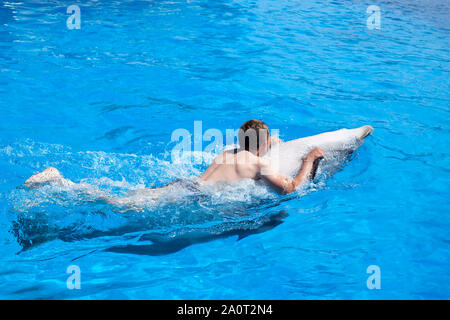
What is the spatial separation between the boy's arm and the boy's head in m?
0.29

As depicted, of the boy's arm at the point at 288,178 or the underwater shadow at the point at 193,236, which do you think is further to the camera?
the boy's arm at the point at 288,178

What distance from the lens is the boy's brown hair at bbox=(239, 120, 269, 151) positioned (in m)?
4.83

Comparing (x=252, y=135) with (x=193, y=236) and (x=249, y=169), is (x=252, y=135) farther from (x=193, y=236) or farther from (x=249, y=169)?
(x=193, y=236)

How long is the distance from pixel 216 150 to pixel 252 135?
1.40 metres

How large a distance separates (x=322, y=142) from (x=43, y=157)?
3.23 m

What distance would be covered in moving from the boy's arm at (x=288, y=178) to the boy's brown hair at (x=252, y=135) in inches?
11.7

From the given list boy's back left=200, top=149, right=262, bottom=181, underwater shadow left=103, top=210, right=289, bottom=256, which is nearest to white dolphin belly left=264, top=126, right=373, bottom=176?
boy's back left=200, top=149, right=262, bottom=181

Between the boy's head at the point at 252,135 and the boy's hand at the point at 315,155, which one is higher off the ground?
the boy's head at the point at 252,135

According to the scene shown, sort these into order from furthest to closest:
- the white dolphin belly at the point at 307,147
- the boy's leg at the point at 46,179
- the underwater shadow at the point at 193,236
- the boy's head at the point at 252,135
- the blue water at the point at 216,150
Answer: the white dolphin belly at the point at 307,147, the boy's head at the point at 252,135, the boy's leg at the point at 46,179, the underwater shadow at the point at 193,236, the blue water at the point at 216,150

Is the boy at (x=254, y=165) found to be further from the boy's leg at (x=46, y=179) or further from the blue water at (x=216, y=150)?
the boy's leg at (x=46, y=179)

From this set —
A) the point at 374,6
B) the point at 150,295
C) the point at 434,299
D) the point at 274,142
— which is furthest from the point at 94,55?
the point at 374,6

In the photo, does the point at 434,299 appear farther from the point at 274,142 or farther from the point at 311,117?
the point at 311,117

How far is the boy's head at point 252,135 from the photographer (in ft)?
15.8

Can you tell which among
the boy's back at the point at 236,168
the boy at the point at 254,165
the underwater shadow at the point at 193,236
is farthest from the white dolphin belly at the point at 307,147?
the underwater shadow at the point at 193,236
